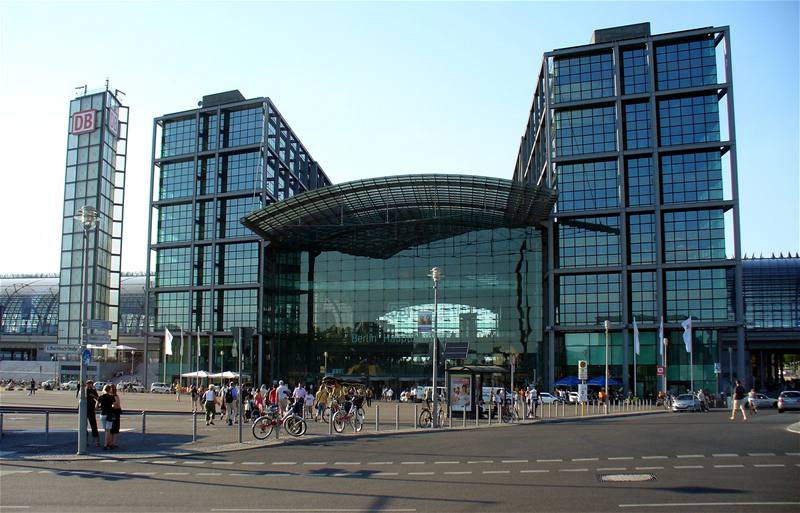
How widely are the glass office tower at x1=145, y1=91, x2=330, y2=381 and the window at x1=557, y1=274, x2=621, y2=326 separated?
32.0m

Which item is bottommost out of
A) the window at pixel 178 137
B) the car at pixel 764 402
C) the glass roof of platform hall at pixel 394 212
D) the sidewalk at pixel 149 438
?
the car at pixel 764 402

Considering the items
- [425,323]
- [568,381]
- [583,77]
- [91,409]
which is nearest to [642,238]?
[568,381]

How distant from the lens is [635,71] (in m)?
68.9

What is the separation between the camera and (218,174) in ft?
270

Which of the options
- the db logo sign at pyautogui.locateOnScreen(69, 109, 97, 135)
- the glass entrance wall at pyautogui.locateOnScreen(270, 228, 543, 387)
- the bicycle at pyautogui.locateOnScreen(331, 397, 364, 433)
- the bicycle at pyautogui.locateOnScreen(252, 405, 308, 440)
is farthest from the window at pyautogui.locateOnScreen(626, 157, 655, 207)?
the db logo sign at pyautogui.locateOnScreen(69, 109, 97, 135)

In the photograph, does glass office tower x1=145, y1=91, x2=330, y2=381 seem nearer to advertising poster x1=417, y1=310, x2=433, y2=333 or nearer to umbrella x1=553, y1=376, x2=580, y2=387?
umbrella x1=553, y1=376, x2=580, y2=387

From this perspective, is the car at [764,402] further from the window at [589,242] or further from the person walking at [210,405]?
the person walking at [210,405]

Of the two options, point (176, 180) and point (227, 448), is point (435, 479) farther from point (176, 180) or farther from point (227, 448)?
point (176, 180)

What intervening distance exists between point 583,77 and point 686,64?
30.2 ft

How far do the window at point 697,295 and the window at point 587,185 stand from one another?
352 inches

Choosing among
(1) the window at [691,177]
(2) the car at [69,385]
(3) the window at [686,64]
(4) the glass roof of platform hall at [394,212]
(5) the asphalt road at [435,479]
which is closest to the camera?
(5) the asphalt road at [435,479]

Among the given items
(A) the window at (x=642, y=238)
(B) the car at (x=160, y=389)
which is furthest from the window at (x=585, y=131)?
(B) the car at (x=160, y=389)

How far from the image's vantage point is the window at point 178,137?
277ft

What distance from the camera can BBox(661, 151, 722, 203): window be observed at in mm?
A: 65688
